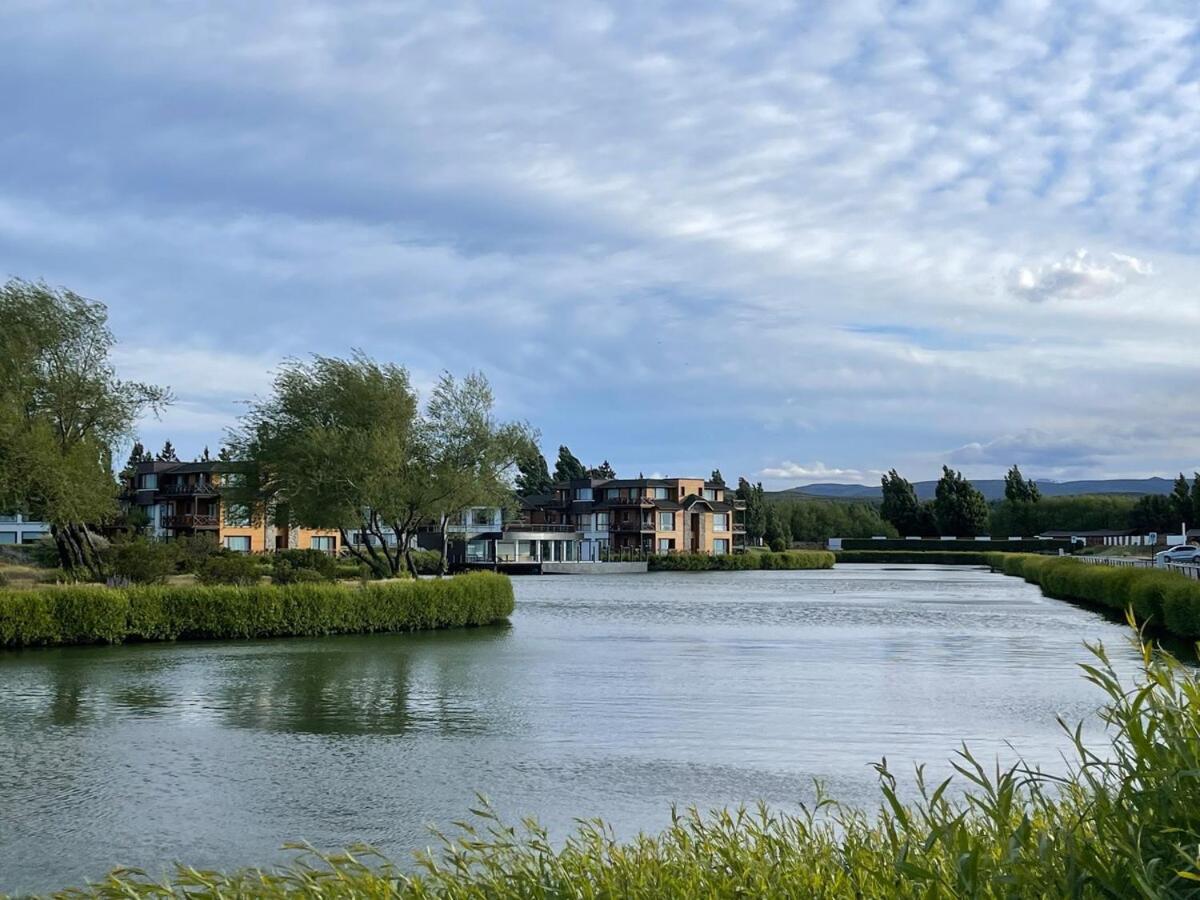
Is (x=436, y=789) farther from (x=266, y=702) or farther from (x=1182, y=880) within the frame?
(x=1182, y=880)

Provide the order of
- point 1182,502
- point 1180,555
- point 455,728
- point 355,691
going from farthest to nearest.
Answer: point 1182,502 < point 1180,555 < point 355,691 < point 455,728

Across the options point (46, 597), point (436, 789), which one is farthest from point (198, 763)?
point (46, 597)

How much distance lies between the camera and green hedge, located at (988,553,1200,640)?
100ft

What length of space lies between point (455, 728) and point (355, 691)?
192 inches

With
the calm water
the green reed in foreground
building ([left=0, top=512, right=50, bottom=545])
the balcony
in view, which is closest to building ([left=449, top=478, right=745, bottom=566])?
the balcony

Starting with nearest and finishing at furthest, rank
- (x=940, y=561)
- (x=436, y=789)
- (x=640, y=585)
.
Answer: (x=436, y=789) < (x=640, y=585) < (x=940, y=561)

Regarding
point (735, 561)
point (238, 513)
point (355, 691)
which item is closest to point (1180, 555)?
point (735, 561)

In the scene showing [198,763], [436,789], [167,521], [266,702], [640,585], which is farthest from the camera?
[167,521]

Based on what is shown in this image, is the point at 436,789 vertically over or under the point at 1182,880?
under

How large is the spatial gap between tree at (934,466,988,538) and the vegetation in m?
93.7

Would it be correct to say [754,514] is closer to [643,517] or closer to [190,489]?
[643,517]

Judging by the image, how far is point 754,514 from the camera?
125m

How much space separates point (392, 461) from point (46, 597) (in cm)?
1349

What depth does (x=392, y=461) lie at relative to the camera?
40.1 m
